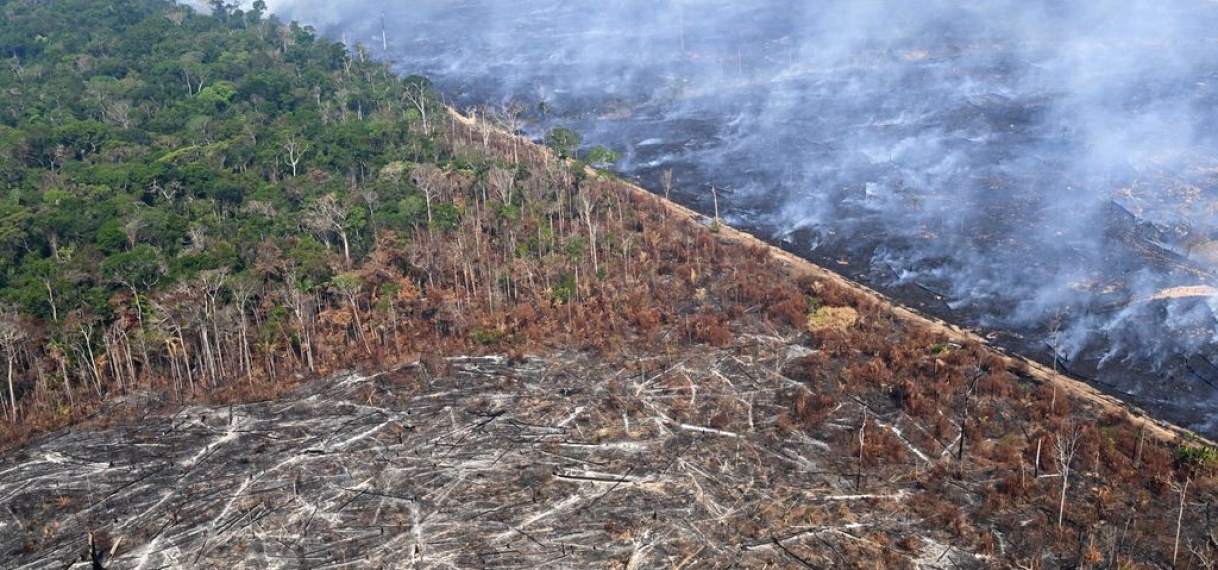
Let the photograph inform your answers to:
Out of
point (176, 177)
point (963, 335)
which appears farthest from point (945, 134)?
point (176, 177)

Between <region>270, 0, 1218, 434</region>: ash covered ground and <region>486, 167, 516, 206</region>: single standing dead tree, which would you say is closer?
<region>270, 0, 1218, 434</region>: ash covered ground

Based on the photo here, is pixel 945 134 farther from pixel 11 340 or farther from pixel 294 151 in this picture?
pixel 11 340

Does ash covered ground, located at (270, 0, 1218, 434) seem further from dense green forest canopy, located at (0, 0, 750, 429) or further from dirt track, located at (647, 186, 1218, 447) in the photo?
dense green forest canopy, located at (0, 0, 750, 429)

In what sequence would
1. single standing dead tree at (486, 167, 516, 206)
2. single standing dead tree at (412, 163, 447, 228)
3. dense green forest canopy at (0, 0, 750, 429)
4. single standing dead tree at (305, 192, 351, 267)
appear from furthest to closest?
single standing dead tree at (486, 167, 516, 206) < single standing dead tree at (412, 163, 447, 228) < single standing dead tree at (305, 192, 351, 267) < dense green forest canopy at (0, 0, 750, 429)

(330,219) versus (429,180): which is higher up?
(429,180)

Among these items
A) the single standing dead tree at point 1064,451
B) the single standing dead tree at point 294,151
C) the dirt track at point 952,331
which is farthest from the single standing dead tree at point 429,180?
the single standing dead tree at point 1064,451

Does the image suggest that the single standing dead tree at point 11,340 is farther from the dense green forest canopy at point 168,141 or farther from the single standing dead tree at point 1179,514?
the single standing dead tree at point 1179,514

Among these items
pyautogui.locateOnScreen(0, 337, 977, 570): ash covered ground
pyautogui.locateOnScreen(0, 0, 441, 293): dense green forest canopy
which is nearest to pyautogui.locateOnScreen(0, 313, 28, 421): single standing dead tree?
pyautogui.locateOnScreen(0, 0, 441, 293): dense green forest canopy

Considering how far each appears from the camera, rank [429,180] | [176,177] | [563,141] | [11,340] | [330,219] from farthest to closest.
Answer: [563,141] → [176,177] → [429,180] → [330,219] → [11,340]

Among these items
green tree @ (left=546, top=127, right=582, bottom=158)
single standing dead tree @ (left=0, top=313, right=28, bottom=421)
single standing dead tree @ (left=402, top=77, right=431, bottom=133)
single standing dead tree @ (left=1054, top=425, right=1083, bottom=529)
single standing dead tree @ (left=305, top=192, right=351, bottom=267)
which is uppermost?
single standing dead tree @ (left=402, top=77, right=431, bottom=133)
